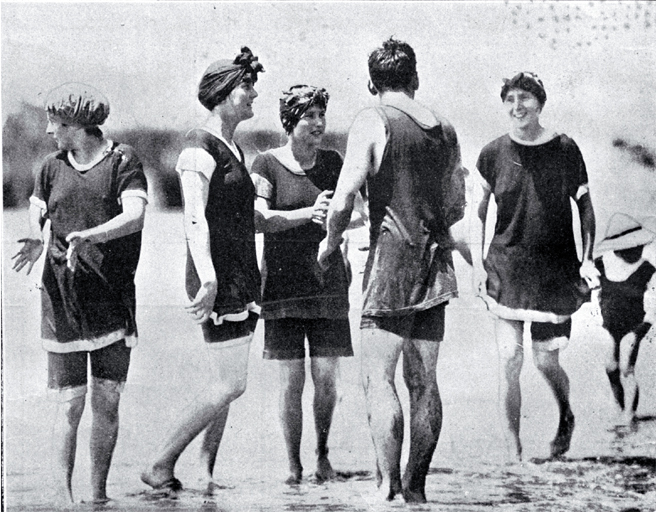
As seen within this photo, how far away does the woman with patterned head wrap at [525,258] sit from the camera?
5.93m

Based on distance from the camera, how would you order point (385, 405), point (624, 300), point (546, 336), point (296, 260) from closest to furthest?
point (385, 405) < point (296, 260) < point (546, 336) < point (624, 300)

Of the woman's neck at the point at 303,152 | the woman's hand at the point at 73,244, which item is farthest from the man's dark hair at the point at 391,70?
the woman's hand at the point at 73,244

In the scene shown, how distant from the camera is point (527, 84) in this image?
5.99 meters

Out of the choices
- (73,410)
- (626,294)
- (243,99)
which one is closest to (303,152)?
(243,99)

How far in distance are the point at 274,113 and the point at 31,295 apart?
182 cm

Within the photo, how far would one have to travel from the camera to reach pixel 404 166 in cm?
576

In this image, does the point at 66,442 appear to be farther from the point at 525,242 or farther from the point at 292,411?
the point at 525,242

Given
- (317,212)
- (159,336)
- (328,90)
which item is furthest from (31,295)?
(328,90)

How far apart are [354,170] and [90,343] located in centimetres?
185

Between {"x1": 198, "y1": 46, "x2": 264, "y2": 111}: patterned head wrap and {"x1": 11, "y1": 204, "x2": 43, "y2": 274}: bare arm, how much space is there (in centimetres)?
120

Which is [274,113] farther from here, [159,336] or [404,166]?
[159,336]

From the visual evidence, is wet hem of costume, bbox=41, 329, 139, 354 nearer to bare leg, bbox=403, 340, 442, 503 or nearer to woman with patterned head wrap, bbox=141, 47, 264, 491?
woman with patterned head wrap, bbox=141, 47, 264, 491

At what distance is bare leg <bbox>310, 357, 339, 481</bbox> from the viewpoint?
5.81 metres

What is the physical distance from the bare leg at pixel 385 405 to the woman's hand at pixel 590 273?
1.22 m
